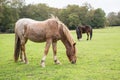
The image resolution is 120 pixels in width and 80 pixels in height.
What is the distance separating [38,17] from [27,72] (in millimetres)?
68590

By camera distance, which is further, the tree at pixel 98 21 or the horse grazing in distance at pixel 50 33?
the tree at pixel 98 21

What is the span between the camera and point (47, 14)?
3071 inches

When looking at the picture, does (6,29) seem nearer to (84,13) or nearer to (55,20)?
(84,13)

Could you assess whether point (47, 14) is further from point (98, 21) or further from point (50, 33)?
point (50, 33)

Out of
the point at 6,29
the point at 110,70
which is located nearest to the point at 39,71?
the point at 110,70

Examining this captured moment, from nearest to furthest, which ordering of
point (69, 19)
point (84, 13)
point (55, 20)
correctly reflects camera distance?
point (55, 20) < point (69, 19) < point (84, 13)

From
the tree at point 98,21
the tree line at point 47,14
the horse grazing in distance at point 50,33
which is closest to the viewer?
the horse grazing in distance at point 50,33

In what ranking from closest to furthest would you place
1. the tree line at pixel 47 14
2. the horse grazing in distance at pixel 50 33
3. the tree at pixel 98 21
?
the horse grazing in distance at pixel 50 33
the tree line at pixel 47 14
the tree at pixel 98 21

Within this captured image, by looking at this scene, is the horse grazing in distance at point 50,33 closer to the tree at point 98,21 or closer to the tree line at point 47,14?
the tree line at point 47,14

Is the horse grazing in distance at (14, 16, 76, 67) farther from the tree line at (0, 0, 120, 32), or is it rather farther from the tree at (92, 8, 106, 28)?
the tree at (92, 8, 106, 28)

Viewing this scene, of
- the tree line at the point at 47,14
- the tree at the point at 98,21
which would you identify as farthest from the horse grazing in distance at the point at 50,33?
the tree at the point at 98,21

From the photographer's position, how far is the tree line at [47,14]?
63594 millimetres

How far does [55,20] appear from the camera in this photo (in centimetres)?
985

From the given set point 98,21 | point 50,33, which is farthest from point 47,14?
point 50,33
